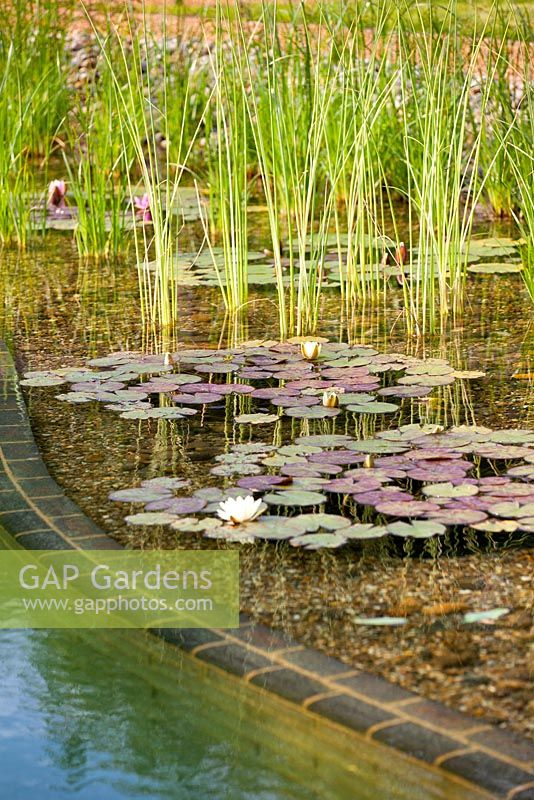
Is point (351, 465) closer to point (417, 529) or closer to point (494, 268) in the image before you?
point (417, 529)

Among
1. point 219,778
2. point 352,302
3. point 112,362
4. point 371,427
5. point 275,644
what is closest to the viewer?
point 219,778

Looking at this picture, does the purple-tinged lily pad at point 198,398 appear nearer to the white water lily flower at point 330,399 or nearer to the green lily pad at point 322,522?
the white water lily flower at point 330,399

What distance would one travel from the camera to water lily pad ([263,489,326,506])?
3.18m

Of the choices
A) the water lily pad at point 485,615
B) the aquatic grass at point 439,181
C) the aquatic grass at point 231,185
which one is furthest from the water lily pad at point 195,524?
the aquatic grass at point 231,185

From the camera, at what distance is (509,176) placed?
7.07m

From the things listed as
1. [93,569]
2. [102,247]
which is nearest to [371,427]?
[93,569]

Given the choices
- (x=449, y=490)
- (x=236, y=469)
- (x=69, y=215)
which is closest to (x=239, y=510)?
(x=236, y=469)

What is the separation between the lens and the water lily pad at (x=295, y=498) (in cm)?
318

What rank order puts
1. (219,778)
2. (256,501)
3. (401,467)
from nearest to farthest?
1. (219,778)
2. (256,501)
3. (401,467)

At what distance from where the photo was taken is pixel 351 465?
3527 millimetres

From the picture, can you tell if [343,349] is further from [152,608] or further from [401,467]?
[152,608]

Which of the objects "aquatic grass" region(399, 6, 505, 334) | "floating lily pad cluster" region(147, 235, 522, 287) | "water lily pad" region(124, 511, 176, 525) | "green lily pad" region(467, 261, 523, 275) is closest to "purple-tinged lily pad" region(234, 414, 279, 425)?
"water lily pad" region(124, 511, 176, 525)

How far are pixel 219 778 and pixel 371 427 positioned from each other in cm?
188

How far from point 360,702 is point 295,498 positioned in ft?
3.27
